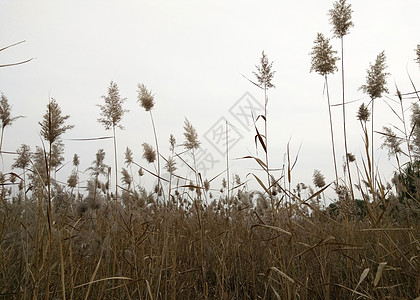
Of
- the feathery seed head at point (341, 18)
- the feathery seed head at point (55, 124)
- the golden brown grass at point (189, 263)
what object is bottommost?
the golden brown grass at point (189, 263)

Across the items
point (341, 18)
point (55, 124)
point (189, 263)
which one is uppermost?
point (341, 18)

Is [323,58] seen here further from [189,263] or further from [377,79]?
[189,263]

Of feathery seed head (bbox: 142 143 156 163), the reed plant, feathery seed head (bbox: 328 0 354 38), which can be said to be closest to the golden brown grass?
the reed plant

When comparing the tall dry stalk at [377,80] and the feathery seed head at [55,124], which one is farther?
the tall dry stalk at [377,80]

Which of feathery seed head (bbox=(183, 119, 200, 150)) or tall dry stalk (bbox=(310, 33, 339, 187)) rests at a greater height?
tall dry stalk (bbox=(310, 33, 339, 187))

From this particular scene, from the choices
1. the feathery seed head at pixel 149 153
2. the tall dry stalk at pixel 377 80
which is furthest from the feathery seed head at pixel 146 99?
the tall dry stalk at pixel 377 80

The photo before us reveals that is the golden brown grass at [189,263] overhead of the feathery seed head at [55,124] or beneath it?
beneath

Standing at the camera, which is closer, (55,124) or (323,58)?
(55,124)

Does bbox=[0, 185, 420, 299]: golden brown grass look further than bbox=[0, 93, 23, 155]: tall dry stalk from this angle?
No

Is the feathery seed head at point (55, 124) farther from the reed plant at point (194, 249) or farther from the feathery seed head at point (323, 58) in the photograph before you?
the feathery seed head at point (323, 58)

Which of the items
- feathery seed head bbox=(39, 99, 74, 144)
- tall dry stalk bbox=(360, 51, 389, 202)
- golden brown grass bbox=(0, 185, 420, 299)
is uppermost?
tall dry stalk bbox=(360, 51, 389, 202)

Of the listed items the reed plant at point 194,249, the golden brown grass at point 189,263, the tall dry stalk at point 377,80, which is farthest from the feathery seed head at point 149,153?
the tall dry stalk at point 377,80

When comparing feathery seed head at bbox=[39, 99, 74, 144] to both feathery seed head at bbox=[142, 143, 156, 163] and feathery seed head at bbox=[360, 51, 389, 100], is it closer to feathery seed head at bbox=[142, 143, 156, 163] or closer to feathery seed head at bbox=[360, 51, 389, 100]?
feathery seed head at bbox=[142, 143, 156, 163]

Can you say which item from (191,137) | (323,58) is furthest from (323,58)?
(191,137)
